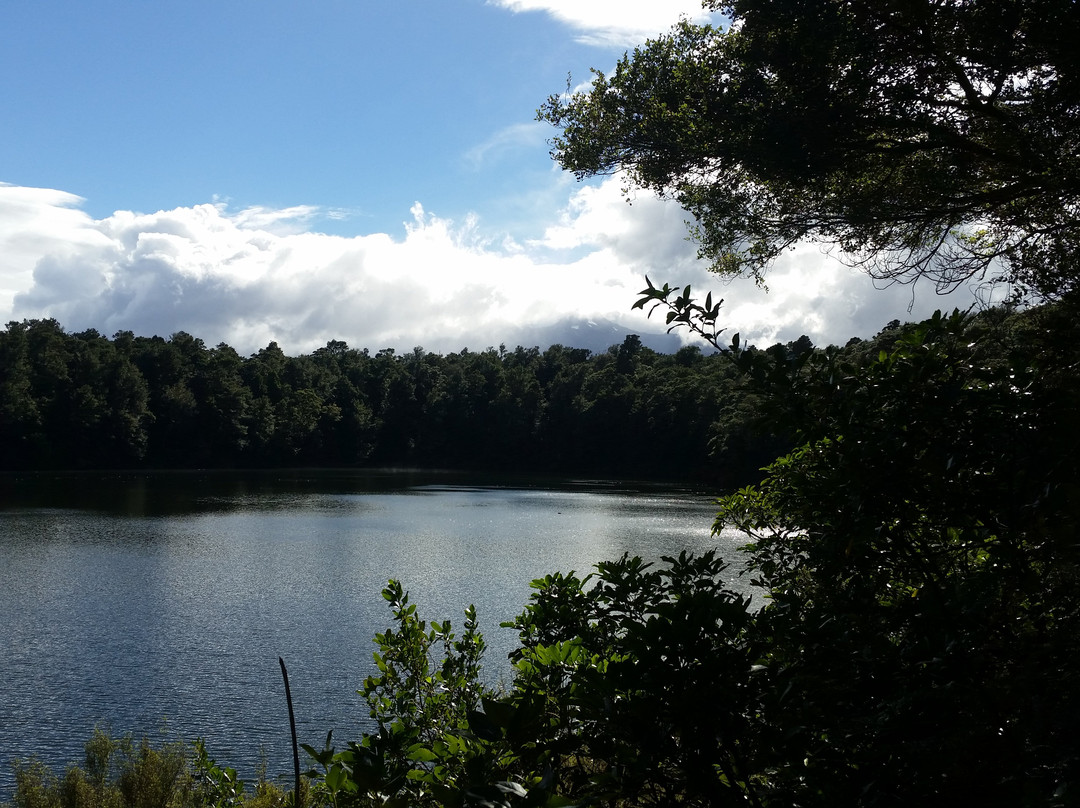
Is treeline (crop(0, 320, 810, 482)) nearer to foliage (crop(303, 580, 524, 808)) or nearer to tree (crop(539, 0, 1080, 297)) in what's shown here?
tree (crop(539, 0, 1080, 297))

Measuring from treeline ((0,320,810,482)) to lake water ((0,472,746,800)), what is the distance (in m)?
17.5

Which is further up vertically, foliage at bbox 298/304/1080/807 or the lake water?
foliage at bbox 298/304/1080/807

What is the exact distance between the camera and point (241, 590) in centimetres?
1930

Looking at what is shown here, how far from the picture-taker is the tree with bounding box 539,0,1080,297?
4680 millimetres

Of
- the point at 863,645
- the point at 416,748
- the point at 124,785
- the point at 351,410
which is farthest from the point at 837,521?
the point at 351,410

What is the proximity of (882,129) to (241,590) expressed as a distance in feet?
58.1

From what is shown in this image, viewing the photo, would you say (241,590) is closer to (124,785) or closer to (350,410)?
(124,785)

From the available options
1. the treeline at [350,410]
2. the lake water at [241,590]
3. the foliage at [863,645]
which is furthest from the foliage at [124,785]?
the treeline at [350,410]

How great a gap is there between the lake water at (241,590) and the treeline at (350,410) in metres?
17.5

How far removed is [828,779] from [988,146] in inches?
186

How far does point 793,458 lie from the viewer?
2689 millimetres

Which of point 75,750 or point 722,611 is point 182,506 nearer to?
point 75,750

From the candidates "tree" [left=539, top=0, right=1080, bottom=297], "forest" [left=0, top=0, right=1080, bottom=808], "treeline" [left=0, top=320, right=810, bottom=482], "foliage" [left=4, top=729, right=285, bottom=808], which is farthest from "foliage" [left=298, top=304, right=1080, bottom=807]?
"treeline" [left=0, top=320, right=810, bottom=482]

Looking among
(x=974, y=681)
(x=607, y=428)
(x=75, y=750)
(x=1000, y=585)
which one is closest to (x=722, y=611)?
(x=974, y=681)
